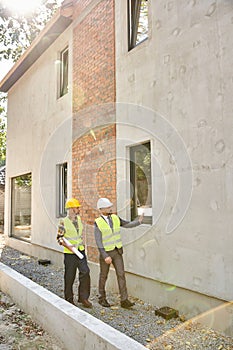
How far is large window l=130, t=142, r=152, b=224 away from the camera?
602 centimetres

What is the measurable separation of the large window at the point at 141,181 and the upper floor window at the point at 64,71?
4.31m

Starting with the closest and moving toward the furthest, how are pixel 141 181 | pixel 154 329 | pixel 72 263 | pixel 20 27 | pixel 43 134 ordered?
pixel 154 329 < pixel 72 263 < pixel 141 181 < pixel 43 134 < pixel 20 27

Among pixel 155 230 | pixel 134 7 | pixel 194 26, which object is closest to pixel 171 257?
pixel 155 230

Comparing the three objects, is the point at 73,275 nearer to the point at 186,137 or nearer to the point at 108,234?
the point at 108,234

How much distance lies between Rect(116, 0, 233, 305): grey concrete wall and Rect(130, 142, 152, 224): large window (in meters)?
0.15

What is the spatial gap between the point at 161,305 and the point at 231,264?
70.3 inches

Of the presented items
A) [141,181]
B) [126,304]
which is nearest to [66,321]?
[126,304]

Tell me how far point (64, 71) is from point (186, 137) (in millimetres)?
6168

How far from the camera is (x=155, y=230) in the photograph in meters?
5.61

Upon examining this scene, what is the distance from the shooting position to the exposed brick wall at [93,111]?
7.05 m

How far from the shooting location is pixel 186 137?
5.04m

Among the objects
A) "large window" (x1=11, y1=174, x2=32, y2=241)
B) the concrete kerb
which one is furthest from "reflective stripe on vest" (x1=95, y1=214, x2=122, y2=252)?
"large window" (x1=11, y1=174, x2=32, y2=241)

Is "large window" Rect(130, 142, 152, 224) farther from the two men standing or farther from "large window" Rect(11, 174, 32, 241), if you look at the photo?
"large window" Rect(11, 174, 32, 241)

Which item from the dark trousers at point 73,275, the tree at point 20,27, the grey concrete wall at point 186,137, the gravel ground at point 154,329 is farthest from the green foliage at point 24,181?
the tree at point 20,27
